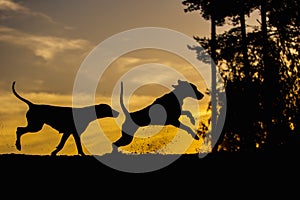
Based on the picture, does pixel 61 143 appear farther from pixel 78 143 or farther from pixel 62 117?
pixel 62 117

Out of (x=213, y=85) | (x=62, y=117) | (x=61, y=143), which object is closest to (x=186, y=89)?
(x=62, y=117)

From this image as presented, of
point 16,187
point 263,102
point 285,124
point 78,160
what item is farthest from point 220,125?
point 16,187

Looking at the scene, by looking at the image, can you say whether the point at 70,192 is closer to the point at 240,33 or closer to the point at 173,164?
the point at 173,164

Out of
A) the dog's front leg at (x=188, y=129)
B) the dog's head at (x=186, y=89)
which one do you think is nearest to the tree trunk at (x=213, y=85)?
the dog's head at (x=186, y=89)

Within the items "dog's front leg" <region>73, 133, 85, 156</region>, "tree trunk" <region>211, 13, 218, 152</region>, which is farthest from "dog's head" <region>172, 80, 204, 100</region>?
"tree trunk" <region>211, 13, 218, 152</region>

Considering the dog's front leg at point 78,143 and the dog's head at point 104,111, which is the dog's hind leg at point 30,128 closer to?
the dog's front leg at point 78,143

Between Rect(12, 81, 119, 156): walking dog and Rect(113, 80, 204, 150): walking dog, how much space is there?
42.0 inches

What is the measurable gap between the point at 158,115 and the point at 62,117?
328 cm

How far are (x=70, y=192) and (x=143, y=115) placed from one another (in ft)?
24.3

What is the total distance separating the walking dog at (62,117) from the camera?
Answer: 14.9 m

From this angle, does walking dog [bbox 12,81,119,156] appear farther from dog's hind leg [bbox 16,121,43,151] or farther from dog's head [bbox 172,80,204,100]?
dog's head [bbox 172,80,204,100]

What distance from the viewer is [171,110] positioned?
16609mm

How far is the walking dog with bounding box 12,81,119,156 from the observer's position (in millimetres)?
14852

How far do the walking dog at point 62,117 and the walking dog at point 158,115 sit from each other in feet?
3.50
